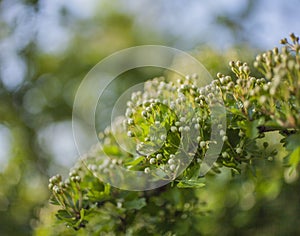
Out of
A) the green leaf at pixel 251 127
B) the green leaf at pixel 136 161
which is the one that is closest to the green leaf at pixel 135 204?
the green leaf at pixel 136 161

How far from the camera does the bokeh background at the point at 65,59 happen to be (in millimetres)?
1760

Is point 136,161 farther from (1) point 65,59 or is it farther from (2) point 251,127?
(1) point 65,59

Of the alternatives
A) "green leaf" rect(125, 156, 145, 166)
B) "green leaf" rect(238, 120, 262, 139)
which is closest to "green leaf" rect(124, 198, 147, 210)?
"green leaf" rect(125, 156, 145, 166)

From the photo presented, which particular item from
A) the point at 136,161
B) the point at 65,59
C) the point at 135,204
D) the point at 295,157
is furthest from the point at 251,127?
the point at 65,59

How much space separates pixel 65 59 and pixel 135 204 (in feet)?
6.22

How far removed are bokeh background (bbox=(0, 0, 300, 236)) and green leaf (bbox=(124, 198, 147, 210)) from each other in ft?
1.71

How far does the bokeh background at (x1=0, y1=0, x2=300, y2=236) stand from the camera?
1.76 m

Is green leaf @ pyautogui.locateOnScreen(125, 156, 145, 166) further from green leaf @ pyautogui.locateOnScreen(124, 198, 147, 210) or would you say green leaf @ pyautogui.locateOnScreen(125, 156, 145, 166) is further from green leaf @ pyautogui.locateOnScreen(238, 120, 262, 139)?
green leaf @ pyautogui.locateOnScreen(238, 120, 262, 139)

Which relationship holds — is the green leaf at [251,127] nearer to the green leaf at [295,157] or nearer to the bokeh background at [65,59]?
the green leaf at [295,157]

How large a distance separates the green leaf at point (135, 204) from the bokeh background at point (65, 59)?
52 cm

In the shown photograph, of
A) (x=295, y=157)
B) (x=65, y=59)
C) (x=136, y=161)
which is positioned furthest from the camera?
(x=65, y=59)

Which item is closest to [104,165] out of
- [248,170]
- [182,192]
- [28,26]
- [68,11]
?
[182,192]

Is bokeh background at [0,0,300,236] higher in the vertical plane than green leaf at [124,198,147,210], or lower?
higher

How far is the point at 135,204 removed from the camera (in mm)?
1009
